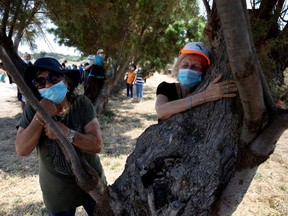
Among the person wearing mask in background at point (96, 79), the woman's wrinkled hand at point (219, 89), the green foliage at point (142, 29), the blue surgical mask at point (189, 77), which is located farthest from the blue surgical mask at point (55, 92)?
the person wearing mask in background at point (96, 79)

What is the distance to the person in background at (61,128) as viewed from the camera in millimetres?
1549

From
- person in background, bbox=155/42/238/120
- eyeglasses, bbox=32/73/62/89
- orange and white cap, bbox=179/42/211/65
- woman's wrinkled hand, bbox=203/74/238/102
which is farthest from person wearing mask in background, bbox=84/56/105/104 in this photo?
woman's wrinkled hand, bbox=203/74/238/102

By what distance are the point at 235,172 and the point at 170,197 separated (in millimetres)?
362

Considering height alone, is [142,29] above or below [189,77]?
above

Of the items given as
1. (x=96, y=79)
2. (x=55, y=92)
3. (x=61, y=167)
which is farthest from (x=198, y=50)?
(x=96, y=79)

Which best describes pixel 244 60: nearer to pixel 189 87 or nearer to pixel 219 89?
pixel 219 89

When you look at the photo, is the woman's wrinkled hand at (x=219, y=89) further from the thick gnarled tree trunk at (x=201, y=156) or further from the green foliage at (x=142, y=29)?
the green foliage at (x=142, y=29)

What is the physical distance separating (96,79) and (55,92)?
5.78 meters

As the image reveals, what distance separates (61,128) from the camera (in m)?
1.49

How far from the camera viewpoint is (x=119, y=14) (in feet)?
22.6

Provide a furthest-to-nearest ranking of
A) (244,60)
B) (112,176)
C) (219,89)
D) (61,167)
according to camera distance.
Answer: (112,176) < (61,167) < (219,89) < (244,60)

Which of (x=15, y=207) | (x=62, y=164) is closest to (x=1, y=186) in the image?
(x=15, y=207)

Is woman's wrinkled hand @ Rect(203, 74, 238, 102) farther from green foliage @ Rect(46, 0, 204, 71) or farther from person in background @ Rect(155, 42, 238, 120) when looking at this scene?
green foliage @ Rect(46, 0, 204, 71)

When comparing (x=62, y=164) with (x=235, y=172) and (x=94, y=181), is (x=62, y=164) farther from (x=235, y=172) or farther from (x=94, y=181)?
(x=235, y=172)
